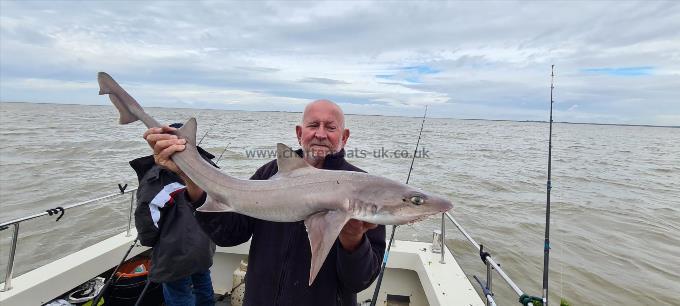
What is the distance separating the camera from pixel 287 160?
2391 mm

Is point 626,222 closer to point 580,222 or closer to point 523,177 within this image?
point 580,222

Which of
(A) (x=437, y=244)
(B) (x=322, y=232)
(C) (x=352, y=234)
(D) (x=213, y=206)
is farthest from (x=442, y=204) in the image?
(A) (x=437, y=244)

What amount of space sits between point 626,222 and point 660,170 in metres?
17.3

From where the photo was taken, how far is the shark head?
218 centimetres

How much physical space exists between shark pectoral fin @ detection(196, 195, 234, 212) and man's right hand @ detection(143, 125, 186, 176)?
32 cm

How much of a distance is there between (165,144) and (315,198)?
44.3 inches

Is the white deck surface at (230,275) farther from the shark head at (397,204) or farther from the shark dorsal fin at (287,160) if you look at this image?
the shark dorsal fin at (287,160)

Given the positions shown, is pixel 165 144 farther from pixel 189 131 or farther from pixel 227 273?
pixel 227 273

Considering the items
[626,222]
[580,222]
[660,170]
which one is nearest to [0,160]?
[580,222]

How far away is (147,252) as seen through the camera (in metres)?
5.74

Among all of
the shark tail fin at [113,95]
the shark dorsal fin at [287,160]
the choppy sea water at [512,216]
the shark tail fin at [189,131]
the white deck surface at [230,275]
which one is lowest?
the choppy sea water at [512,216]

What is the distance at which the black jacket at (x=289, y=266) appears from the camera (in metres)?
2.44

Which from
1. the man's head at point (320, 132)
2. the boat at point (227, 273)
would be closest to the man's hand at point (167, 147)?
the man's head at point (320, 132)

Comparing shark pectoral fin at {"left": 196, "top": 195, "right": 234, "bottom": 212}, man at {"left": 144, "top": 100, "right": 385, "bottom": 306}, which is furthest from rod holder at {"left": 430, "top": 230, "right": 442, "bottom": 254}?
shark pectoral fin at {"left": 196, "top": 195, "right": 234, "bottom": 212}
